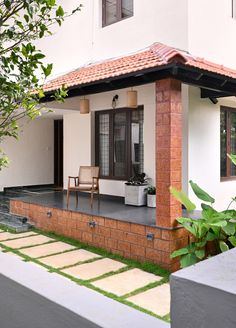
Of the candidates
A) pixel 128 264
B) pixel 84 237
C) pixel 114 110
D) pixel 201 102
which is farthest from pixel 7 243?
pixel 201 102

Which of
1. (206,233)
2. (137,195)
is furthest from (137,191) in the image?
(206,233)

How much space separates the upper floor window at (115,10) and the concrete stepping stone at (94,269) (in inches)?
288

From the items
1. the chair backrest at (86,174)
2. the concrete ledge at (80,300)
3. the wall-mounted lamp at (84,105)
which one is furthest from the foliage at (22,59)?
the wall-mounted lamp at (84,105)

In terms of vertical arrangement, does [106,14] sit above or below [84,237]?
above

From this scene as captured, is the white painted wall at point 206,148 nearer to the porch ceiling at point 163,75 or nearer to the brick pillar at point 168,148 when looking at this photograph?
the porch ceiling at point 163,75

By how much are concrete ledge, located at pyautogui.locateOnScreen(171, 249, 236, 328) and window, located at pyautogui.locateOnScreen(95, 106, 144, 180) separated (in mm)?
8708

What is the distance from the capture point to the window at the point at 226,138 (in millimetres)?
10203

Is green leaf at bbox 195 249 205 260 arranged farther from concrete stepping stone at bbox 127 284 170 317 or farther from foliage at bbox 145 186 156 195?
foliage at bbox 145 186 156 195

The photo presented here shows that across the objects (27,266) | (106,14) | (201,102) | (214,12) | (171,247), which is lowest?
(171,247)

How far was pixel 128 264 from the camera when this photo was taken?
22.6 ft

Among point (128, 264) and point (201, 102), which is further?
point (201, 102)

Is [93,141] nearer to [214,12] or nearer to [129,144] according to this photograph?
[129,144]

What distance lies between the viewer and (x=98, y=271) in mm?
6426

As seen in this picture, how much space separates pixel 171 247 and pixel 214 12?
6738 mm
